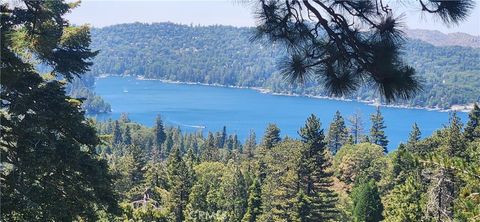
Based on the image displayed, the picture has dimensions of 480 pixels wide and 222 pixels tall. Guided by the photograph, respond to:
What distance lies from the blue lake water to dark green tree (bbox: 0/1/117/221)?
7581cm

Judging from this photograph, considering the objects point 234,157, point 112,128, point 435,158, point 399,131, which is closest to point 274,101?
point 399,131

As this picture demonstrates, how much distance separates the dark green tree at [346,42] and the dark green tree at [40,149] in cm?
375

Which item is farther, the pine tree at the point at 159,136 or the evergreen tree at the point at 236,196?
the pine tree at the point at 159,136

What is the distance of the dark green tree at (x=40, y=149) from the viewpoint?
287 inches

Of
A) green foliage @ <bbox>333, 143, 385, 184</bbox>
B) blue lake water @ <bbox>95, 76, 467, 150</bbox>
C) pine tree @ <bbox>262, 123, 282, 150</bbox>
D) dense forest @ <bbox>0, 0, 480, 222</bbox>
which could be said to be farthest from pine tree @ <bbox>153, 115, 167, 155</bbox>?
green foliage @ <bbox>333, 143, 385, 184</bbox>

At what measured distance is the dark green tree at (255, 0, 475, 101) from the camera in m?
3.34

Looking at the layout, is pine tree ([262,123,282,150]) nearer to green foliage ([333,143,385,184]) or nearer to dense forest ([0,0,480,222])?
dense forest ([0,0,480,222])

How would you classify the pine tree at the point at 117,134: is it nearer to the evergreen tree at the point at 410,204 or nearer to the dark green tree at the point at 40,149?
the evergreen tree at the point at 410,204

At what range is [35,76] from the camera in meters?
8.79

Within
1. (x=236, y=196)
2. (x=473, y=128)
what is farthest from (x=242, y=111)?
(x=473, y=128)

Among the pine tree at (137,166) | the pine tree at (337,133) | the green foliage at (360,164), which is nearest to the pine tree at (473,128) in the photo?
the green foliage at (360,164)

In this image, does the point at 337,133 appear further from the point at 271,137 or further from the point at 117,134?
the point at 117,134

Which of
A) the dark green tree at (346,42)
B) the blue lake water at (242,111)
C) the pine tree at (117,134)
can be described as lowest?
the pine tree at (117,134)

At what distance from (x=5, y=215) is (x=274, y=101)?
452ft
